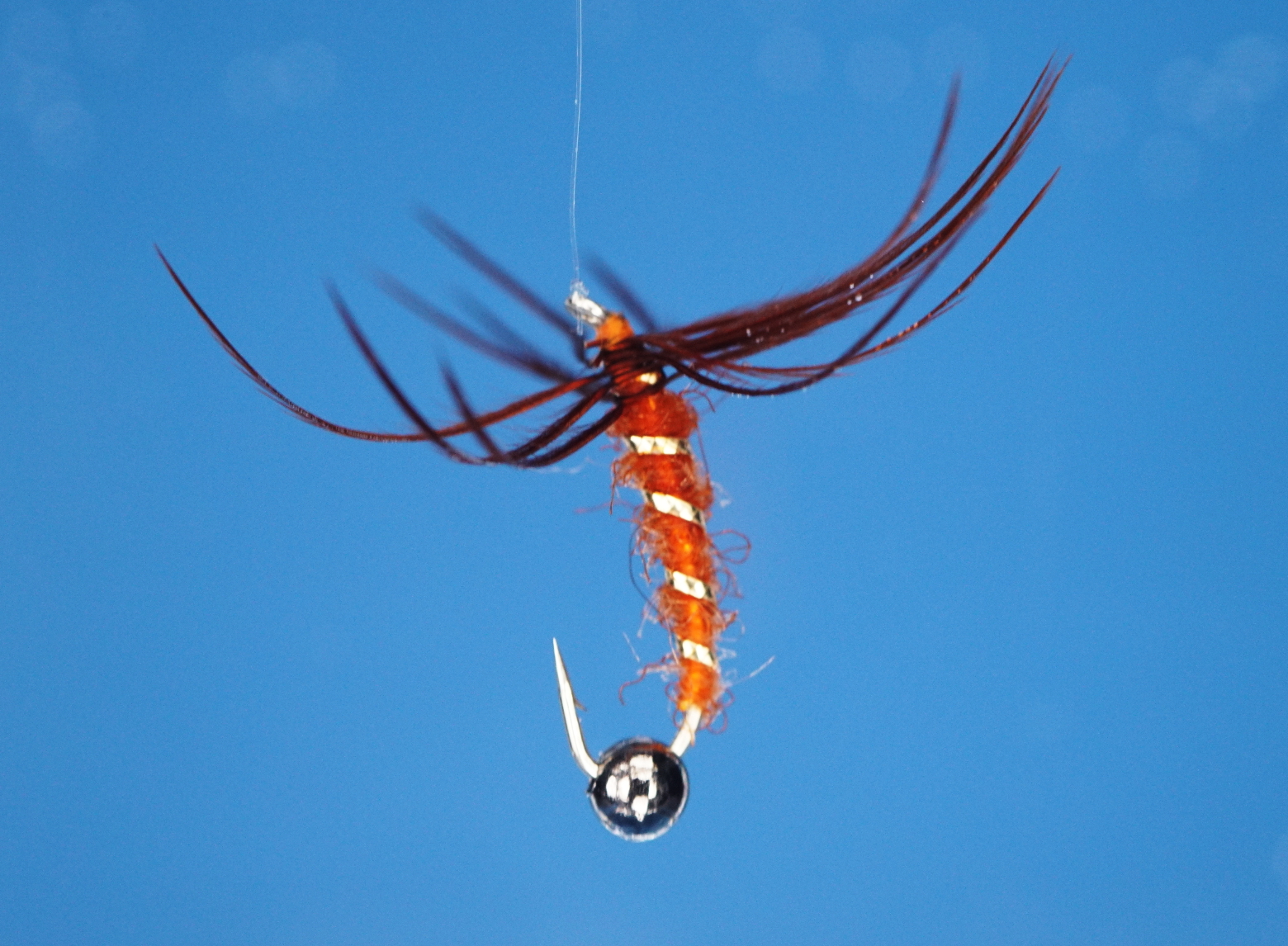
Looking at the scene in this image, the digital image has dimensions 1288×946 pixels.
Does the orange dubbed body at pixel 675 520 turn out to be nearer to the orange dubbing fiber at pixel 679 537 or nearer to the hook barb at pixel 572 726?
the orange dubbing fiber at pixel 679 537

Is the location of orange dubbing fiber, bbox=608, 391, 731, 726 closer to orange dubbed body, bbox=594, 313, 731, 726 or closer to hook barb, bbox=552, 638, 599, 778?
orange dubbed body, bbox=594, 313, 731, 726

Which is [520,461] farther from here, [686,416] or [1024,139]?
[1024,139]

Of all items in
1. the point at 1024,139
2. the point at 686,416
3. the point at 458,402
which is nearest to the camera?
the point at 458,402

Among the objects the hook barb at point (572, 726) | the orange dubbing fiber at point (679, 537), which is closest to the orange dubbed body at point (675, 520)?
the orange dubbing fiber at point (679, 537)

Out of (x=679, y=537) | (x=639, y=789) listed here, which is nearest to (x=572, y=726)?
(x=639, y=789)

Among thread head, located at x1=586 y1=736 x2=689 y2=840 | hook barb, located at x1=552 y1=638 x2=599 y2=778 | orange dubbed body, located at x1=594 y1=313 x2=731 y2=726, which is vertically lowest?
thread head, located at x1=586 y1=736 x2=689 y2=840

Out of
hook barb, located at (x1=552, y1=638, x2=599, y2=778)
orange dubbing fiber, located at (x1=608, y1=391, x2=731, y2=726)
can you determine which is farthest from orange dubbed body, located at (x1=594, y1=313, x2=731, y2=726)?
hook barb, located at (x1=552, y1=638, x2=599, y2=778)

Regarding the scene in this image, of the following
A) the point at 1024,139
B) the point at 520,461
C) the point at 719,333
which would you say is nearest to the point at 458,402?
the point at 520,461
